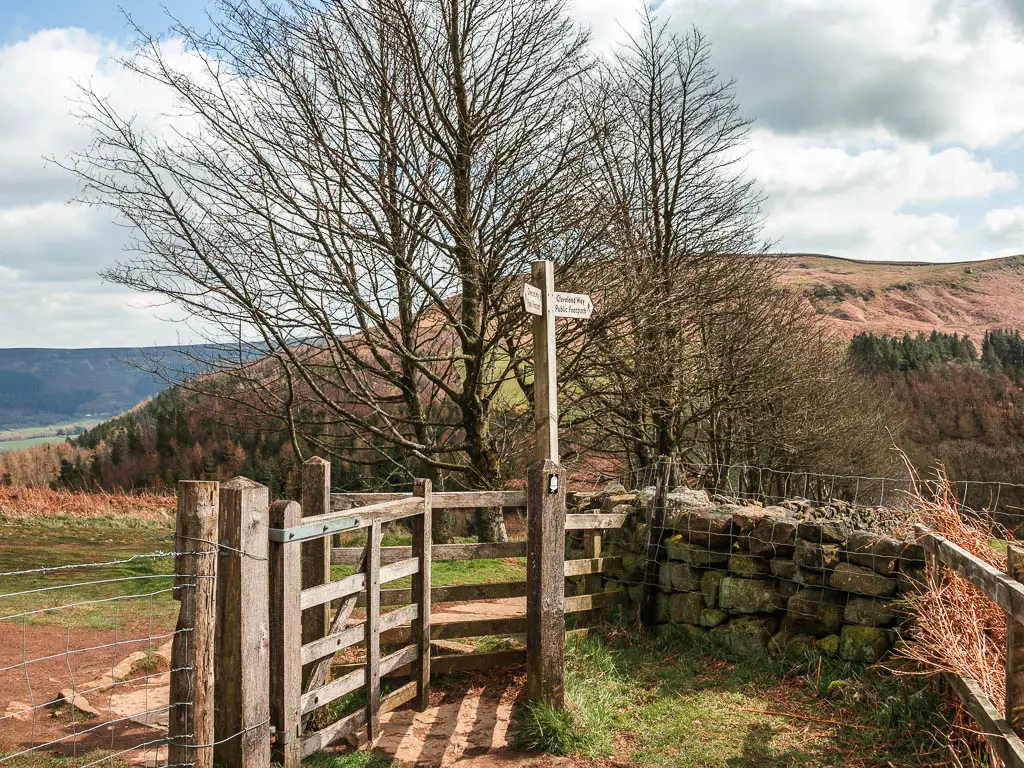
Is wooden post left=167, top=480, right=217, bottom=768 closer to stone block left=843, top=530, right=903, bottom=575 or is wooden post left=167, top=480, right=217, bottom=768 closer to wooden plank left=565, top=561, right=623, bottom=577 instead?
wooden plank left=565, top=561, right=623, bottom=577

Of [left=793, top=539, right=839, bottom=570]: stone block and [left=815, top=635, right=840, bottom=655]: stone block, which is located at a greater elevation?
[left=793, top=539, right=839, bottom=570]: stone block

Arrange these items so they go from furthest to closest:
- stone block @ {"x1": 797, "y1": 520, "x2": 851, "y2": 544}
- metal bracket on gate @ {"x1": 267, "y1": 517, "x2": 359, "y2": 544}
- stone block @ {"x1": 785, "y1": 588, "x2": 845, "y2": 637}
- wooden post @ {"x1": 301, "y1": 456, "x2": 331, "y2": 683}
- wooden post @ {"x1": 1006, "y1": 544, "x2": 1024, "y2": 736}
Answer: stone block @ {"x1": 797, "y1": 520, "x2": 851, "y2": 544} < stone block @ {"x1": 785, "y1": 588, "x2": 845, "y2": 637} < wooden post @ {"x1": 301, "y1": 456, "x2": 331, "y2": 683} < metal bracket on gate @ {"x1": 267, "y1": 517, "x2": 359, "y2": 544} < wooden post @ {"x1": 1006, "y1": 544, "x2": 1024, "y2": 736}

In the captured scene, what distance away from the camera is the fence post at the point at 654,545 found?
25.0ft

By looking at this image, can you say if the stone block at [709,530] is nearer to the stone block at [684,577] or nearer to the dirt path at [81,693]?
the stone block at [684,577]

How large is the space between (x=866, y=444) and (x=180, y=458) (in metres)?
28.4

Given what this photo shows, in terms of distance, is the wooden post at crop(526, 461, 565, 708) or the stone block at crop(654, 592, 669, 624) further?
the stone block at crop(654, 592, 669, 624)

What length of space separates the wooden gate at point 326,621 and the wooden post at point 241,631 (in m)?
0.40

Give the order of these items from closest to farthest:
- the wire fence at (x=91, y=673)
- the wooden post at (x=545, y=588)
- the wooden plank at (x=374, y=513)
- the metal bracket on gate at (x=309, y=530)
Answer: the wire fence at (x=91, y=673) < the metal bracket on gate at (x=309, y=530) < the wooden plank at (x=374, y=513) < the wooden post at (x=545, y=588)

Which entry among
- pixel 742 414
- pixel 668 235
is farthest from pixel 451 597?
pixel 742 414

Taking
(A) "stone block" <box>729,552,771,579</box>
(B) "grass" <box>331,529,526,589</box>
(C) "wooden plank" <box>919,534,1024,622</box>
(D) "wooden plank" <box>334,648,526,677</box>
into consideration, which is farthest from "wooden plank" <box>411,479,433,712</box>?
(B) "grass" <box>331,529,526,589</box>

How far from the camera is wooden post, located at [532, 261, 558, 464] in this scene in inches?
260

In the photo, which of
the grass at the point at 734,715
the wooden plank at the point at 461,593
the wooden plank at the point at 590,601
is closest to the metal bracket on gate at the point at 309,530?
the wooden plank at the point at 461,593

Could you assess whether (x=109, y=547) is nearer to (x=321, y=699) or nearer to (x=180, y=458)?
(x=321, y=699)

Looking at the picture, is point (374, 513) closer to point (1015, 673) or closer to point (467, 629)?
point (467, 629)
